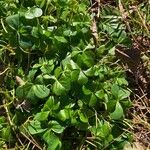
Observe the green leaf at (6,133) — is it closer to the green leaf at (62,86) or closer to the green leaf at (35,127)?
the green leaf at (35,127)

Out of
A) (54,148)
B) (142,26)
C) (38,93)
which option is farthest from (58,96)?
(142,26)

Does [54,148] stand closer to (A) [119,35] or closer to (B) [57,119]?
(B) [57,119]

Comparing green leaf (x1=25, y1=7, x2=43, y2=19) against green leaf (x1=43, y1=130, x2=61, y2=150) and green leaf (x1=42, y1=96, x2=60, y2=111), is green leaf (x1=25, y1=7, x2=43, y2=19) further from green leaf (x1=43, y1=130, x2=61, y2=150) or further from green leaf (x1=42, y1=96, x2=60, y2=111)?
green leaf (x1=43, y1=130, x2=61, y2=150)

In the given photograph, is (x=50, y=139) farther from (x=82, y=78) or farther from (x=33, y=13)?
(x=33, y=13)

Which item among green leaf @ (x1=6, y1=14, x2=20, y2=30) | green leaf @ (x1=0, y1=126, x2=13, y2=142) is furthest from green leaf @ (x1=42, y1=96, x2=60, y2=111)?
green leaf @ (x1=6, y1=14, x2=20, y2=30)

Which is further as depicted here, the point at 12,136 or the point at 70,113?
the point at 12,136

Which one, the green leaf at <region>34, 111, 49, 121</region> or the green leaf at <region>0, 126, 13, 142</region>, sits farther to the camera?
the green leaf at <region>0, 126, 13, 142</region>

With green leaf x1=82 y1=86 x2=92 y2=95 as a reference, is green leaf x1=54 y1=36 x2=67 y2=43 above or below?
above
